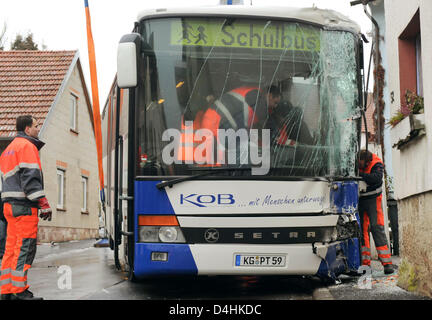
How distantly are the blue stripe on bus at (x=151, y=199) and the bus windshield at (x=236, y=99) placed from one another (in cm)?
15

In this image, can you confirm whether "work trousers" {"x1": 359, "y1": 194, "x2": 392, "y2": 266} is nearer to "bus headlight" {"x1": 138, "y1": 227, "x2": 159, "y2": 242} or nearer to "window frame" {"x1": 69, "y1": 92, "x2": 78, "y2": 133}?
"bus headlight" {"x1": 138, "y1": 227, "x2": 159, "y2": 242}

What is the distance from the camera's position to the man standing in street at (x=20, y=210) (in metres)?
7.11

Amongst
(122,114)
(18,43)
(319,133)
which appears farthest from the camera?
(18,43)

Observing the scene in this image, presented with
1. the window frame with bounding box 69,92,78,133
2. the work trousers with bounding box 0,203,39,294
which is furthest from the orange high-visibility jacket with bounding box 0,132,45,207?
the window frame with bounding box 69,92,78,133

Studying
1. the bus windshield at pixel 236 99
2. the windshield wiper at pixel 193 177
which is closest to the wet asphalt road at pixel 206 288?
the windshield wiper at pixel 193 177

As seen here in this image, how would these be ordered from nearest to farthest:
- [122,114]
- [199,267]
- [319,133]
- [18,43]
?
[199,267] < [319,133] < [122,114] < [18,43]

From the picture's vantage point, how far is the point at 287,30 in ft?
24.4

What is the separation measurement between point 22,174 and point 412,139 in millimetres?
4369

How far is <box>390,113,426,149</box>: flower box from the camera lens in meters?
7.15

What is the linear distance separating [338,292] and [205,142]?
7.63 feet

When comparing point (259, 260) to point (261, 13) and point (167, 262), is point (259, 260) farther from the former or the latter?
point (261, 13)

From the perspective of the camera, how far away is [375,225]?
980 cm
